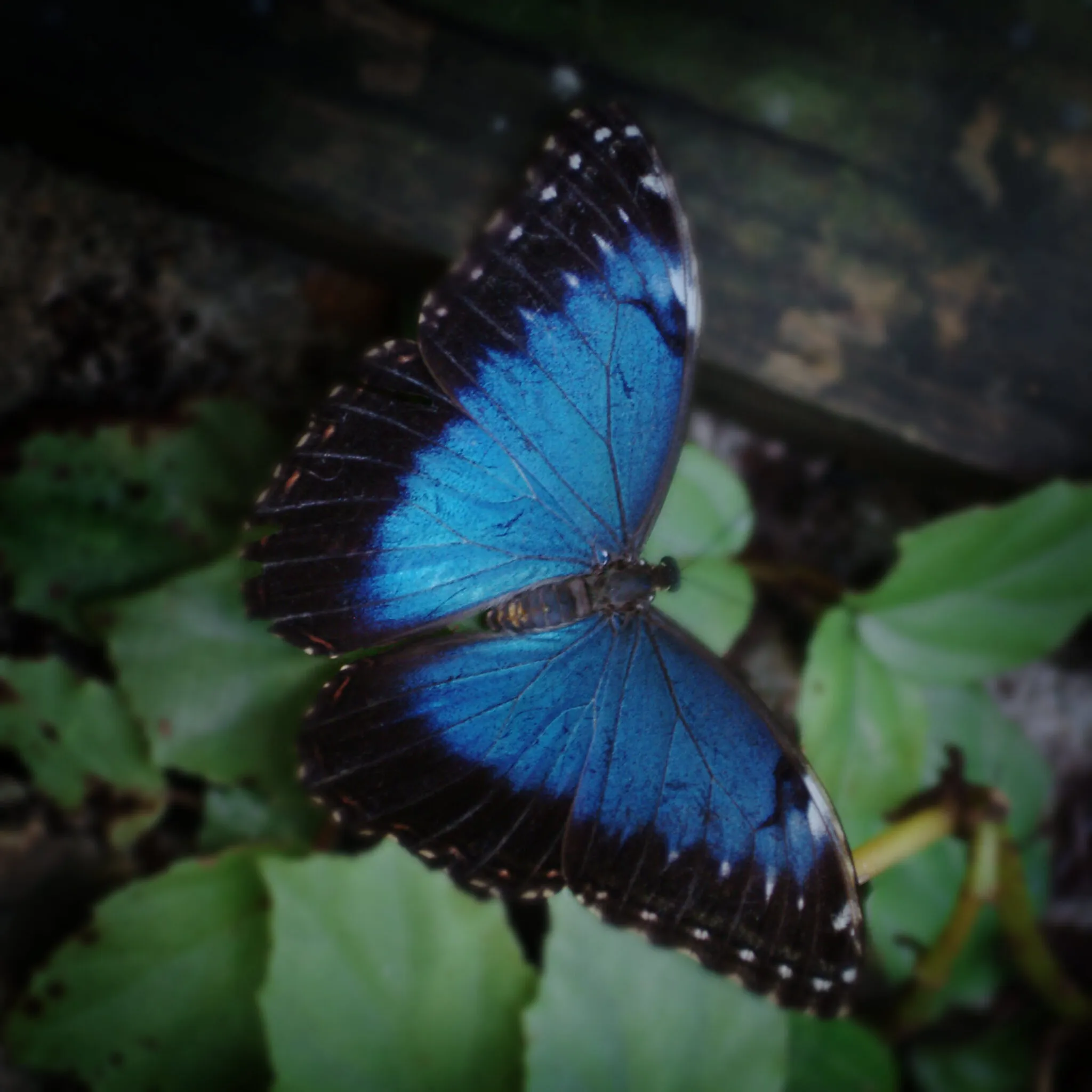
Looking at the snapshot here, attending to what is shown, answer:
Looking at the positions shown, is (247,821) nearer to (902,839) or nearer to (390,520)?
(390,520)

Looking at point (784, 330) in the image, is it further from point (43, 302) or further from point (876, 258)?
point (43, 302)

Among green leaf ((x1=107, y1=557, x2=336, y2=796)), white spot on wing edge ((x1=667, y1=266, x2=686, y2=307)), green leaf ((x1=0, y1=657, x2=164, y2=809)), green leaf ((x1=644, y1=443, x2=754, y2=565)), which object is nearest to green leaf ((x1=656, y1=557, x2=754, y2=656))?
green leaf ((x1=644, y1=443, x2=754, y2=565))

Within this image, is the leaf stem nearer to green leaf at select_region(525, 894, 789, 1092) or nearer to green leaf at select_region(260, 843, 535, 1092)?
green leaf at select_region(525, 894, 789, 1092)

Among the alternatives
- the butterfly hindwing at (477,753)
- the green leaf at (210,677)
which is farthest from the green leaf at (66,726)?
the butterfly hindwing at (477,753)

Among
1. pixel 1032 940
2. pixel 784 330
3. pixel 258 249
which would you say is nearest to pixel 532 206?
pixel 784 330

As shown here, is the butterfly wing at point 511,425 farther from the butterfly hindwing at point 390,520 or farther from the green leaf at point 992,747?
the green leaf at point 992,747
